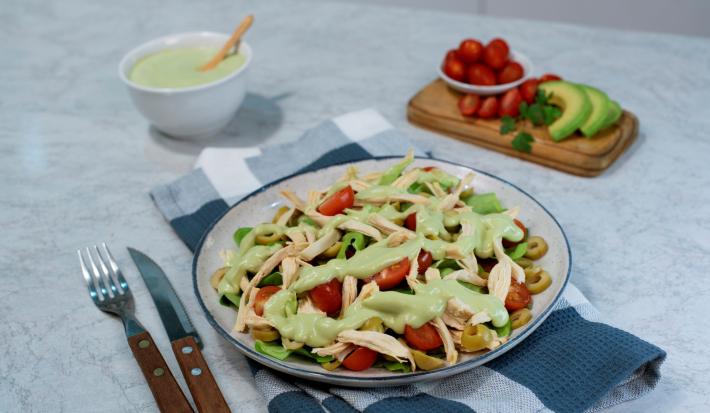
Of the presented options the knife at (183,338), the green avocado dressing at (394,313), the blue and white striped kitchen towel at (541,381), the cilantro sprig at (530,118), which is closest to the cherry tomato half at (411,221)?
the green avocado dressing at (394,313)

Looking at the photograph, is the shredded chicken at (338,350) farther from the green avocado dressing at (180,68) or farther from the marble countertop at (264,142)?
the green avocado dressing at (180,68)

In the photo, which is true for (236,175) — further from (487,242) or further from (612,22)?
(612,22)

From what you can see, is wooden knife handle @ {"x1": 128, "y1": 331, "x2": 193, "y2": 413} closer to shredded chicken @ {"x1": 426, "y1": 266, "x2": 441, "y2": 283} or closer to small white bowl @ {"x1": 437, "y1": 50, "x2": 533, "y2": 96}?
shredded chicken @ {"x1": 426, "y1": 266, "x2": 441, "y2": 283}

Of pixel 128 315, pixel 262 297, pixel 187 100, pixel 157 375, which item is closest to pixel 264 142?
pixel 187 100

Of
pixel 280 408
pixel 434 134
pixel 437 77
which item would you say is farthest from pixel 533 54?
pixel 280 408

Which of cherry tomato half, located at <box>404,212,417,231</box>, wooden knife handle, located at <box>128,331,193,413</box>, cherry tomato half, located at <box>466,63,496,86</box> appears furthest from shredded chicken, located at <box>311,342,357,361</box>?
cherry tomato half, located at <box>466,63,496,86</box>

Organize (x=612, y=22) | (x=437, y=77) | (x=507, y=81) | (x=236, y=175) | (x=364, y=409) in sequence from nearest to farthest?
(x=364, y=409) → (x=236, y=175) → (x=507, y=81) → (x=437, y=77) → (x=612, y=22)

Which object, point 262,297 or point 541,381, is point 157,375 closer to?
point 262,297
